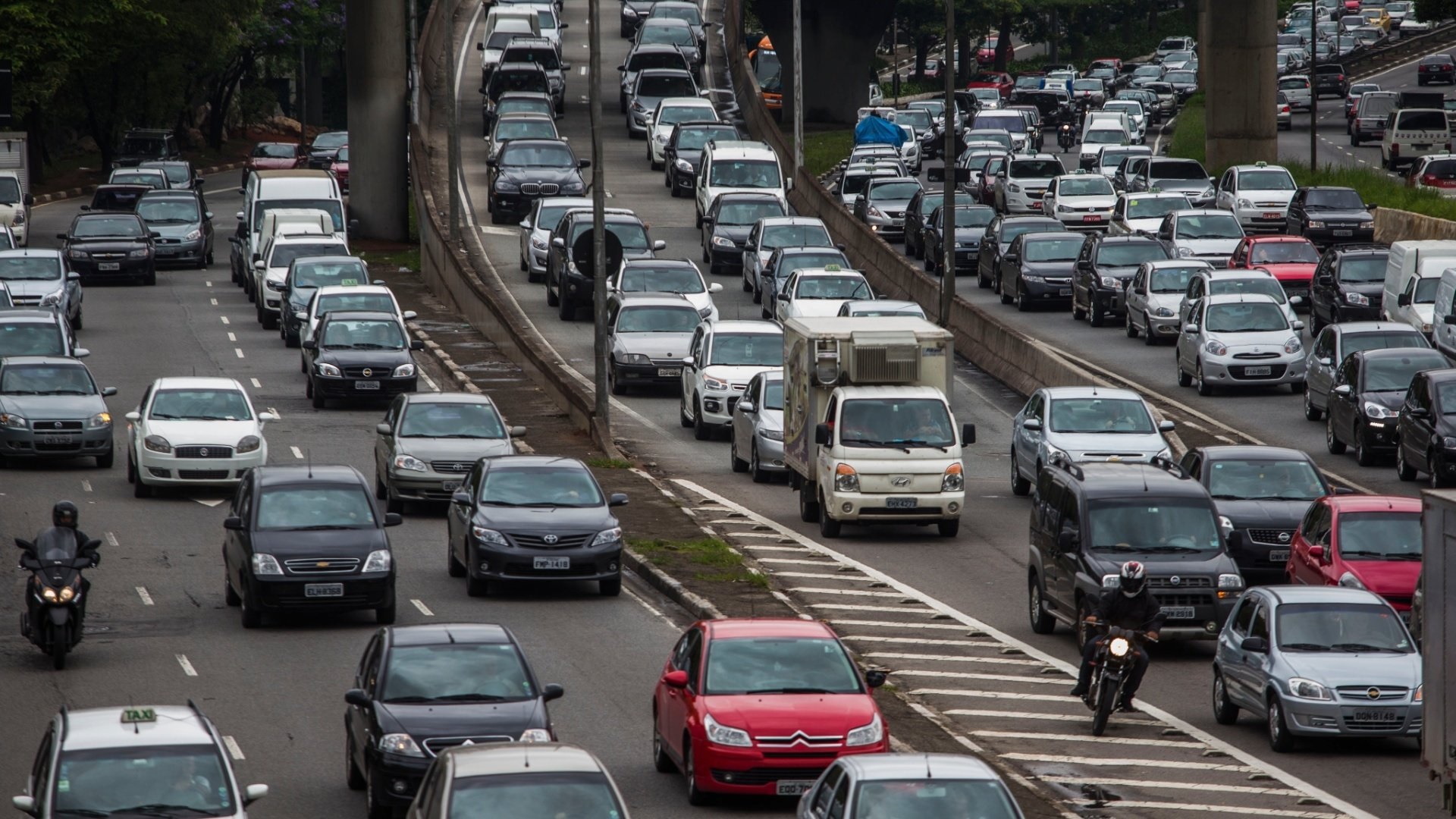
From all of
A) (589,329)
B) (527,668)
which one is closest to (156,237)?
(589,329)

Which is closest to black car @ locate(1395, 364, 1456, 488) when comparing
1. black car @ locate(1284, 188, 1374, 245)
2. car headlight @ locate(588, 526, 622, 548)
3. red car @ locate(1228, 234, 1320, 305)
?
car headlight @ locate(588, 526, 622, 548)

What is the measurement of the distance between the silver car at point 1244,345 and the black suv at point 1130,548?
47.4 ft

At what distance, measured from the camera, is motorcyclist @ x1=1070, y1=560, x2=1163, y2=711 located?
65.2 feet

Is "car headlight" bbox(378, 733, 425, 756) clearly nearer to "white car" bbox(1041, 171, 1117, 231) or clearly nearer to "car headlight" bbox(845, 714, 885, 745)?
"car headlight" bbox(845, 714, 885, 745)

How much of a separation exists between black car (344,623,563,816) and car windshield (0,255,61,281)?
30695 mm

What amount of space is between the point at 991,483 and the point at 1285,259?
15.7 m

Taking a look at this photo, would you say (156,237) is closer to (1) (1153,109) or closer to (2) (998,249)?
(2) (998,249)

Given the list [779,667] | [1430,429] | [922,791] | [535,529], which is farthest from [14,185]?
[922,791]

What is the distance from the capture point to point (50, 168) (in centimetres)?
8856

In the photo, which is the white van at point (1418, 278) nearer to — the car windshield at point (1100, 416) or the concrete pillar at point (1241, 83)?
the car windshield at point (1100, 416)

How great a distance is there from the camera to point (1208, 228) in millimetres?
50688

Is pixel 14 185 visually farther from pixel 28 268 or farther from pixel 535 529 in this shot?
pixel 535 529

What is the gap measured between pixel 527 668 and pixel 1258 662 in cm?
645

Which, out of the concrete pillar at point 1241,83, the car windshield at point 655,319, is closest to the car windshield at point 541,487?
the car windshield at point 655,319
